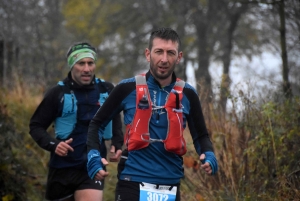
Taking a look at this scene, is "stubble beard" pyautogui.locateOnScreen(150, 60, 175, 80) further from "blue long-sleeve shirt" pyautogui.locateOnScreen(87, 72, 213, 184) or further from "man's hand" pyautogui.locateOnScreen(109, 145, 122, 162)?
"man's hand" pyautogui.locateOnScreen(109, 145, 122, 162)

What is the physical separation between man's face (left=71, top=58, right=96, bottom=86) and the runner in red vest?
1540 millimetres

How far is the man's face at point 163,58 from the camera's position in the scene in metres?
4.99

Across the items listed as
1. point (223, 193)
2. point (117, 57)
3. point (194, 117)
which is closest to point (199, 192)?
point (223, 193)

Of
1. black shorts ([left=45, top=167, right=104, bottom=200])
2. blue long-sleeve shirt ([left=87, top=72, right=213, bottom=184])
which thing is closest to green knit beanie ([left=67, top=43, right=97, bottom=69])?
black shorts ([left=45, top=167, right=104, bottom=200])

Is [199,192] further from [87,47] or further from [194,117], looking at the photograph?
[194,117]

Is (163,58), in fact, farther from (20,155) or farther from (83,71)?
(20,155)

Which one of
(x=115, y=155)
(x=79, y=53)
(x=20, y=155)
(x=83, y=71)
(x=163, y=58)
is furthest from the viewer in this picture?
(x=20, y=155)

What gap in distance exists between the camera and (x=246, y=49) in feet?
90.9

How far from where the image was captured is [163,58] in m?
4.98

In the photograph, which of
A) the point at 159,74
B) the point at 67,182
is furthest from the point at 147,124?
the point at 67,182

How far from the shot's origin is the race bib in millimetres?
4809

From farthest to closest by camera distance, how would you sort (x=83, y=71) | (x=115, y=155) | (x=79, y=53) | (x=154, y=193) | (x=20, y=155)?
(x=20, y=155) → (x=79, y=53) → (x=83, y=71) → (x=115, y=155) → (x=154, y=193)

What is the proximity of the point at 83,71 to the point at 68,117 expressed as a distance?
0.50m

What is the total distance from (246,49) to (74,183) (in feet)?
72.1
